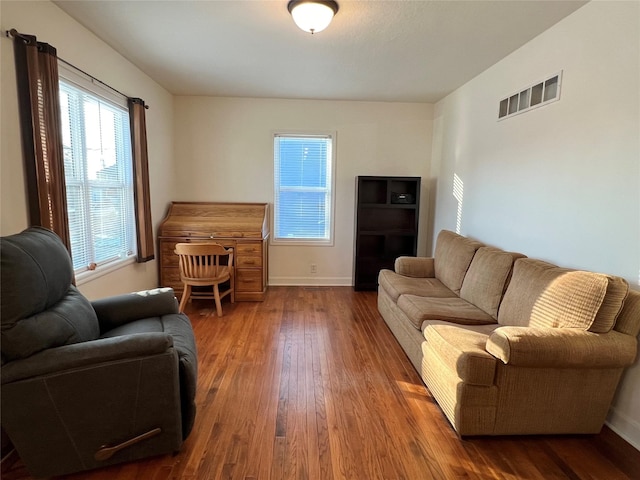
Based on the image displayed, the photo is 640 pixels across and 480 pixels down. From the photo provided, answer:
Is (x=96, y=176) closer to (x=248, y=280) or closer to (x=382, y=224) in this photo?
(x=248, y=280)

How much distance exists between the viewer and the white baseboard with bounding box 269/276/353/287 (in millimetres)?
4922

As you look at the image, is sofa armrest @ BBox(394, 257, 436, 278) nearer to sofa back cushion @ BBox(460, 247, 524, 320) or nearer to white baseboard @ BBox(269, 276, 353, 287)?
sofa back cushion @ BBox(460, 247, 524, 320)

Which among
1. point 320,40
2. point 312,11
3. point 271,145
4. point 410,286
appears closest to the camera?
point 312,11

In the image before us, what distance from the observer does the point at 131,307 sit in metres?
2.17

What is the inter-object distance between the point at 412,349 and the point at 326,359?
2.21 feet

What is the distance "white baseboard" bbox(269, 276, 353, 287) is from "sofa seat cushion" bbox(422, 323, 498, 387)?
2.65 metres

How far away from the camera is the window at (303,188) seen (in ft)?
15.6

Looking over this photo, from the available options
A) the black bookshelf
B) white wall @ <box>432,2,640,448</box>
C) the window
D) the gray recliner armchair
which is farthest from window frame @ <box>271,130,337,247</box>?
the gray recliner armchair

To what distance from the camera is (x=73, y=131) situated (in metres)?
2.55

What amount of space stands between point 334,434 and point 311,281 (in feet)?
10.1

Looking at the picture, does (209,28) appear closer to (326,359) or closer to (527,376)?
(326,359)

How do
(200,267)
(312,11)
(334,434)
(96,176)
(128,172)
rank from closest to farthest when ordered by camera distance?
(334,434)
(312,11)
(96,176)
(128,172)
(200,267)

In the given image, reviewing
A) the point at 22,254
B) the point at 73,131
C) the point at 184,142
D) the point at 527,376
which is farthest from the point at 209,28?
the point at 527,376

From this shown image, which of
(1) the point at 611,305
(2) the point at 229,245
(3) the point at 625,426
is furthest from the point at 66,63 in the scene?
(3) the point at 625,426
